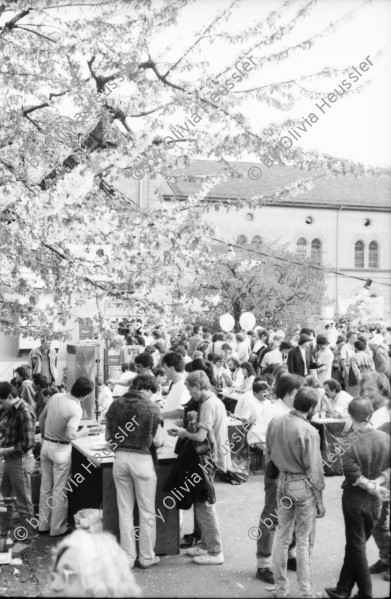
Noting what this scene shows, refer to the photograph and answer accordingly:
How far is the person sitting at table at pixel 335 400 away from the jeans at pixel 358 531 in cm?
478

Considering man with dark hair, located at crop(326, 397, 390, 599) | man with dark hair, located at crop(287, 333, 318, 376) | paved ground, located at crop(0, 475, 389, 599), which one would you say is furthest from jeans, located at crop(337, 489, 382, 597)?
man with dark hair, located at crop(287, 333, 318, 376)

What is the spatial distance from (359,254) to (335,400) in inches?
Answer: 1856

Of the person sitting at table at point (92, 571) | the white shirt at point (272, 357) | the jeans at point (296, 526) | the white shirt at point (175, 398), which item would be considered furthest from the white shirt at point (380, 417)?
the white shirt at point (272, 357)

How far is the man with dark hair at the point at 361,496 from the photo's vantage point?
552 cm

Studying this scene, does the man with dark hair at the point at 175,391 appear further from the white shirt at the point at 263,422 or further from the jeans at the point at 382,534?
the jeans at the point at 382,534

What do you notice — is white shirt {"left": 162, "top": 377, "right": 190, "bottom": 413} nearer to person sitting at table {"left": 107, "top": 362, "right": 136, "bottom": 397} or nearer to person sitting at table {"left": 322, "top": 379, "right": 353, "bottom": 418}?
person sitting at table {"left": 322, "top": 379, "right": 353, "bottom": 418}

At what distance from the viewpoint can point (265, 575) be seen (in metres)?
6.29

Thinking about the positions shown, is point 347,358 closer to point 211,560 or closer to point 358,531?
point 211,560

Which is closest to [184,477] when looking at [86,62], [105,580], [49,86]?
[105,580]

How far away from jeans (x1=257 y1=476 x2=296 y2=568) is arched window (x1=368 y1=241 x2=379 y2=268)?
51.5 metres

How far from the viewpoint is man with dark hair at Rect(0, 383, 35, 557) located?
7340 millimetres

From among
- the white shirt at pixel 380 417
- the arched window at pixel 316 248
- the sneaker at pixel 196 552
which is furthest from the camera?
the arched window at pixel 316 248

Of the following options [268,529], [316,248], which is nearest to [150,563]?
[268,529]

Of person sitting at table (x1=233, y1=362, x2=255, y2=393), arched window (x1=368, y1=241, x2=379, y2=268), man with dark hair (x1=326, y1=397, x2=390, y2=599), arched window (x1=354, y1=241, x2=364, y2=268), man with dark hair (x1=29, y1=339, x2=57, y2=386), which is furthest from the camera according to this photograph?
arched window (x1=368, y1=241, x2=379, y2=268)
